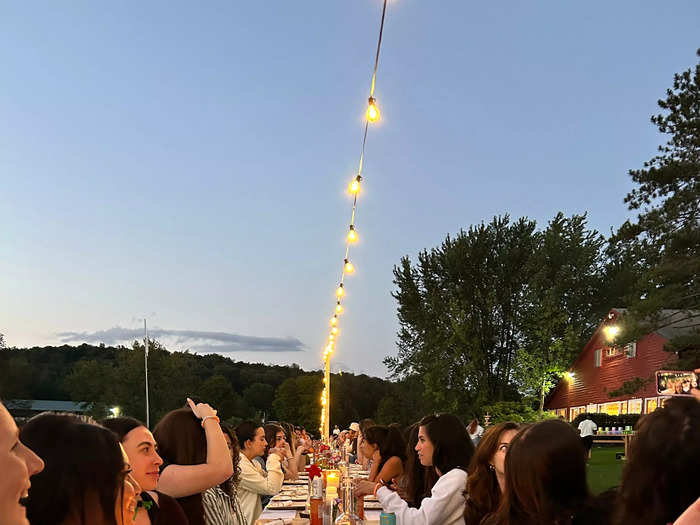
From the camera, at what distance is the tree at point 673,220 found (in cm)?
1783

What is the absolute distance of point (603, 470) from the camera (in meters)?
17.5

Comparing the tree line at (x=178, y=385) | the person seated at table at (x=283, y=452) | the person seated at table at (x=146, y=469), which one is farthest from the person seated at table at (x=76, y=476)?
the tree line at (x=178, y=385)

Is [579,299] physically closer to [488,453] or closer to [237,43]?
[237,43]

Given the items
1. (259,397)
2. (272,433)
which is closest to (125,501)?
(272,433)

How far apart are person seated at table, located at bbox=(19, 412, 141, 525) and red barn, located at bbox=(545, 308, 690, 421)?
27.8m

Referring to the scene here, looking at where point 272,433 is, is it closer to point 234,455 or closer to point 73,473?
point 234,455

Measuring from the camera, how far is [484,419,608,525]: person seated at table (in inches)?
111

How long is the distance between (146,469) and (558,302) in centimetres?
3193

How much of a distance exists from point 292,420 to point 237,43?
71.7 metres

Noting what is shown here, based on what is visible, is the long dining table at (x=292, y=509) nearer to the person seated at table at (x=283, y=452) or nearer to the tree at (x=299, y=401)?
the person seated at table at (x=283, y=452)

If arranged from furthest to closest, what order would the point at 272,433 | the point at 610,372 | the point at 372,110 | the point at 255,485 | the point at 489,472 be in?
1. the point at 610,372
2. the point at 272,433
3. the point at 372,110
4. the point at 255,485
5. the point at 489,472

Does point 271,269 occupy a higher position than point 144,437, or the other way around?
point 271,269

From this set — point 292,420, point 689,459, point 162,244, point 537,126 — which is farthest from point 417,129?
point 292,420

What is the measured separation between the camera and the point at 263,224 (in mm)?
25281
